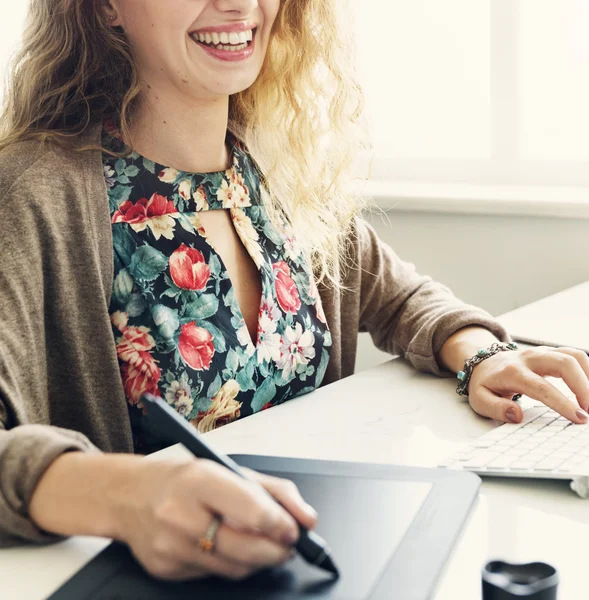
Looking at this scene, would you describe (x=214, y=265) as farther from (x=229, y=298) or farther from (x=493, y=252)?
(x=493, y=252)

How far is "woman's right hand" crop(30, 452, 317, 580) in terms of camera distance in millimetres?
620

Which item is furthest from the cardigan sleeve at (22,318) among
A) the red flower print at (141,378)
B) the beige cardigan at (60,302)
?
the red flower print at (141,378)

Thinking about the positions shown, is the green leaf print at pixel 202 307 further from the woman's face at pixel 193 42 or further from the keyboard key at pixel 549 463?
the keyboard key at pixel 549 463

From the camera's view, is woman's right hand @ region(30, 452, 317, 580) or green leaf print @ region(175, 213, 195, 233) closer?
woman's right hand @ region(30, 452, 317, 580)

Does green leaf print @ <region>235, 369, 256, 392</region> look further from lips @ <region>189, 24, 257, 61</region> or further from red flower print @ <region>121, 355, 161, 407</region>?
lips @ <region>189, 24, 257, 61</region>

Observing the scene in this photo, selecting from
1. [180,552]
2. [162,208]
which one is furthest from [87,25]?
[180,552]

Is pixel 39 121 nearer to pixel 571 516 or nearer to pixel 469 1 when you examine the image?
pixel 571 516

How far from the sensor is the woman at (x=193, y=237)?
1.05m

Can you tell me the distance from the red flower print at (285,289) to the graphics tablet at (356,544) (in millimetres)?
426

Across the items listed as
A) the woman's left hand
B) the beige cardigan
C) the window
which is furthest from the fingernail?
the window

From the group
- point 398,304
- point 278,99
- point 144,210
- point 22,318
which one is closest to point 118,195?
point 144,210

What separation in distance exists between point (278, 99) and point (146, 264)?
0.40 metres

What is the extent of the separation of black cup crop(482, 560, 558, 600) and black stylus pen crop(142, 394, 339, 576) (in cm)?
12

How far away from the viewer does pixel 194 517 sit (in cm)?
63
